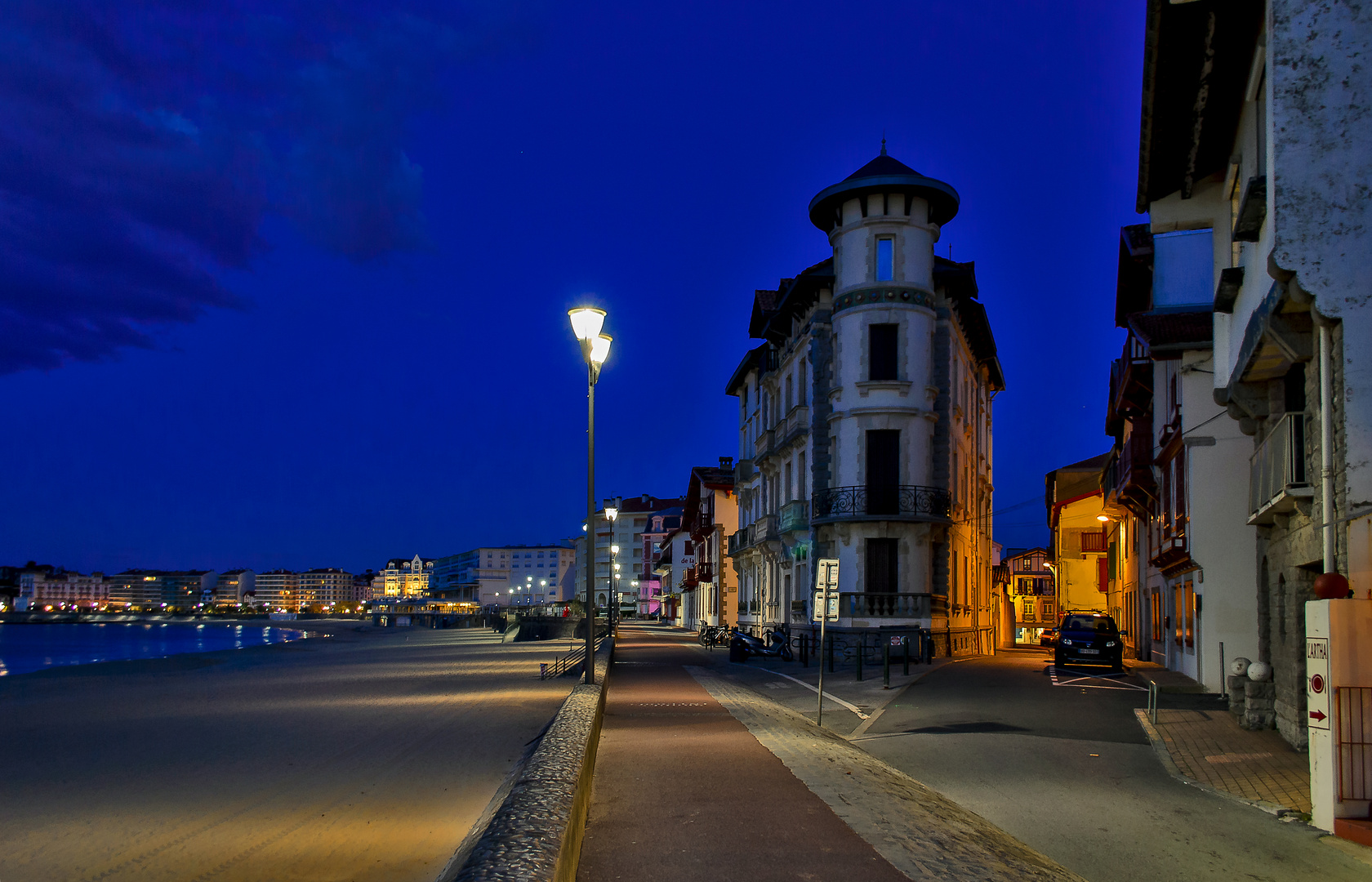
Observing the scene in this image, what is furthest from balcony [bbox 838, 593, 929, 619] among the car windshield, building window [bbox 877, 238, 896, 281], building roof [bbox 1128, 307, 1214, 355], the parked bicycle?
building roof [bbox 1128, 307, 1214, 355]

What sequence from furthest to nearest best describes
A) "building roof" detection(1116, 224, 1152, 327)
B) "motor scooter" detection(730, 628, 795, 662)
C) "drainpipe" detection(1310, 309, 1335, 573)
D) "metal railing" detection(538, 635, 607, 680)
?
1. "motor scooter" detection(730, 628, 795, 662)
2. "metal railing" detection(538, 635, 607, 680)
3. "building roof" detection(1116, 224, 1152, 327)
4. "drainpipe" detection(1310, 309, 1335, 573)

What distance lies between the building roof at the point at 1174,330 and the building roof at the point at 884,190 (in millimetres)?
13603

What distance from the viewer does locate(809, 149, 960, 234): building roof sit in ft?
104

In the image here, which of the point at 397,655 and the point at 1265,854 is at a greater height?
the point at 1265,854

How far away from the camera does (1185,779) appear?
10984 mm

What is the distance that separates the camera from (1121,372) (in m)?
33.3

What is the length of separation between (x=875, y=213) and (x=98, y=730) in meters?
24.9

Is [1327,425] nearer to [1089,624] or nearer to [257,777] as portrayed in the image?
[257,777]

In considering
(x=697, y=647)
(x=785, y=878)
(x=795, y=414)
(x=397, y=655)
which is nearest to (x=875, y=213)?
(x=795, y=414)

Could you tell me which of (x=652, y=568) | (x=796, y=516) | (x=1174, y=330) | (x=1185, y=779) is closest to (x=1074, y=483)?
(x=796, y=516)

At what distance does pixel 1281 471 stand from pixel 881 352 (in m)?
21.0

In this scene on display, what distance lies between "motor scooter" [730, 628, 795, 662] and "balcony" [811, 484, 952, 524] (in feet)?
15.1

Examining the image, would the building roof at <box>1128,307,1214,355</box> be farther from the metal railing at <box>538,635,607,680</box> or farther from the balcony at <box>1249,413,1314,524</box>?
the metal railing at <box>538,635,607,680</box>

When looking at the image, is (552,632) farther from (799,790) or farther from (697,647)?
(799,790)
